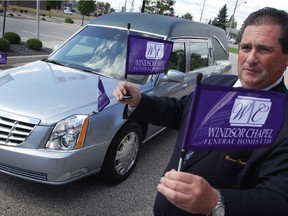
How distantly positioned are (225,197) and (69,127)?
204 centimetres

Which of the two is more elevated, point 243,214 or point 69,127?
point 243,214

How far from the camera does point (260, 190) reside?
4.00ft

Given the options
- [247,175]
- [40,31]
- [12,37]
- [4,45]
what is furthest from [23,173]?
[40,31]

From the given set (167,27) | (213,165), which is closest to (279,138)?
(213,165)

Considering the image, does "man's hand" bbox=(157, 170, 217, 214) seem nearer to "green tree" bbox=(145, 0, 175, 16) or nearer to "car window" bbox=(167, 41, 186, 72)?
"car window" bbox=(167, 41, 186, 72)

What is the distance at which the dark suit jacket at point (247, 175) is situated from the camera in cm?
117

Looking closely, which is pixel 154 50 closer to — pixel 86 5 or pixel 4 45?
pixel 4 45


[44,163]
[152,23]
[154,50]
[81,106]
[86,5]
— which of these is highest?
[152,23]

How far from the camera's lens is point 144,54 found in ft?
9.34

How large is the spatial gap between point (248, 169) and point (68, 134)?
75.5 inches

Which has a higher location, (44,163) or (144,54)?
(144,54)

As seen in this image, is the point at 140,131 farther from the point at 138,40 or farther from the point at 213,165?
the point at 213,165

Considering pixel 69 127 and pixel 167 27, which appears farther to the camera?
pixel 167 27

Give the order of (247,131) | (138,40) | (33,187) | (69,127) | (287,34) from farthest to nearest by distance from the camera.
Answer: (33,187) < (69,127) < (138,40) < (287,34) < (247,131)
